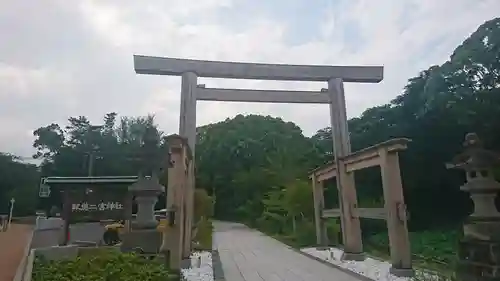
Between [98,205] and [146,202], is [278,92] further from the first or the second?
[98,205]

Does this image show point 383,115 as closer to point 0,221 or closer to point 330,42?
point 330,42

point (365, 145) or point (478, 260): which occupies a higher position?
point (365, 145)

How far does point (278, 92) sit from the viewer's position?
700 cm

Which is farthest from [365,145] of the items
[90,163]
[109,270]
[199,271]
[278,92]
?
[90,163]

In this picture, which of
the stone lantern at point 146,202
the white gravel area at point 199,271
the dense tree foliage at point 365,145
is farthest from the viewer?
the dense tree foliage at point 365,145

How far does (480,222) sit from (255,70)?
403cm

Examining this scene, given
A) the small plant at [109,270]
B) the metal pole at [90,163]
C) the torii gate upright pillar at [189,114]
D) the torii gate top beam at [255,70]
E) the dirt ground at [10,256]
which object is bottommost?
the dirt ground at [10,256]

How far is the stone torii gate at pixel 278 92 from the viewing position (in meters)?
6.43

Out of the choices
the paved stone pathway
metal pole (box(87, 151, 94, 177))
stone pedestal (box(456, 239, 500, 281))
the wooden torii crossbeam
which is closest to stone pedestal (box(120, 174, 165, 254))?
the paved stone pathway

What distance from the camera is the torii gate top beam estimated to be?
635 centimetres

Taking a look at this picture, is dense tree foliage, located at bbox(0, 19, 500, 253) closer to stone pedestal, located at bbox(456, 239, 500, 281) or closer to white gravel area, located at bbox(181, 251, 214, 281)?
white gravel area, located at bbox(181, 251, 214, 281)

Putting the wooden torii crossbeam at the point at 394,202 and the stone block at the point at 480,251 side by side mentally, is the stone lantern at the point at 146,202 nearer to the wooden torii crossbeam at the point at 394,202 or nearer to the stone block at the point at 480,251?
the wooden torii crossbeam at the point at 394,202

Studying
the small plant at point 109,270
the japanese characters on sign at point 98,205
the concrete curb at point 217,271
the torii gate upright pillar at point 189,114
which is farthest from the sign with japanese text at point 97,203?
the small plant at point 109,270

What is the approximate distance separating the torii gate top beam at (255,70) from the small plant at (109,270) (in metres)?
3.14
